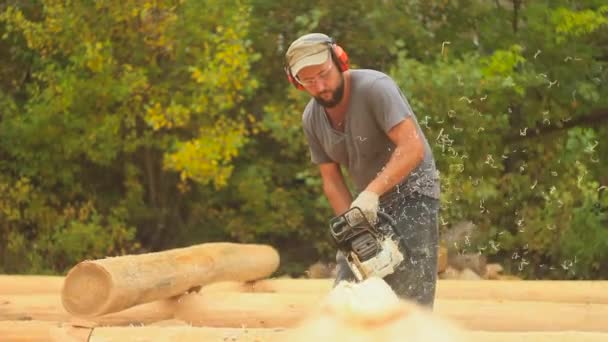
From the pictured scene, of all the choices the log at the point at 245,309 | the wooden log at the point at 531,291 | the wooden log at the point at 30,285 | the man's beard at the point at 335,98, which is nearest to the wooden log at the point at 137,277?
the log at the point at 245,309

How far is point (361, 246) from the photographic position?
370cm

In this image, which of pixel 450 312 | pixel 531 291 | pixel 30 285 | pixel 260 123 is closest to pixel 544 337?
pixel 450 312

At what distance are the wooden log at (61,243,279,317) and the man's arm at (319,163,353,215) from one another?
1.37 metres

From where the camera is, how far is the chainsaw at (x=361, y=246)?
3695 mm

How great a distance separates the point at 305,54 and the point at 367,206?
23.4 inches

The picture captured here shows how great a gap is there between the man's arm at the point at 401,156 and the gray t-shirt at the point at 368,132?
37 millimetres

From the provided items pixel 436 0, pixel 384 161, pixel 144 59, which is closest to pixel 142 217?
pixel 144 59

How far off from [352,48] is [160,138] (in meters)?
1.87

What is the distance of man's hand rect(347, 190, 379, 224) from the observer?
3.75 m

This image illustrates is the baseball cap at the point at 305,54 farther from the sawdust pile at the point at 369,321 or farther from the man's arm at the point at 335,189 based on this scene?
the sawdust pile at the point at 369,321

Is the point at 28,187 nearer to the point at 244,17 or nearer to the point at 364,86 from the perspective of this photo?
the point at 244,17

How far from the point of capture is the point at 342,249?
3752 millimetres

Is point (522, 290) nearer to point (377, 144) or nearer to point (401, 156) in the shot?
point (377, 144)

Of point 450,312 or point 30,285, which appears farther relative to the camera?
point 30,285
